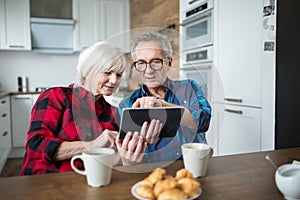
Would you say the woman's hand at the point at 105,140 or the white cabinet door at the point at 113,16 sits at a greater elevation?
the white cabinet door at the point at 113,16

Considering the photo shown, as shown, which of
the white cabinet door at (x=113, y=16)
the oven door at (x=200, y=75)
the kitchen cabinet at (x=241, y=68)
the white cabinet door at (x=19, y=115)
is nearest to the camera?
the oven door at (x=200, y=75)

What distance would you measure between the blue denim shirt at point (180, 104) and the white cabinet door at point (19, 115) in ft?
10.1

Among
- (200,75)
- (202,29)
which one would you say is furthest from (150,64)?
(202,29)

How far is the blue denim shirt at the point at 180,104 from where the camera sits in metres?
0.70

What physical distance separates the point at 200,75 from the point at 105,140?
308 millimetres

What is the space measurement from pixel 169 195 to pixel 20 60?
Answer: 12.7 feet

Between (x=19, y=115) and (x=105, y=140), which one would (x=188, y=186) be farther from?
(x=19, y=115)

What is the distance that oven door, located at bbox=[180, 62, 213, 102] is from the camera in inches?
29.2

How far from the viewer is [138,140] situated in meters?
0.67

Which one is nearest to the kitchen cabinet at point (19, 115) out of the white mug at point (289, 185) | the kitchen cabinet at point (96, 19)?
the kitchen cabinet at point (96, 19)

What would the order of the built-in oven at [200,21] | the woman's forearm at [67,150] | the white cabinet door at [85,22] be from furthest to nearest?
the white cabinet door at [85,22], the built-in oven at [200,21], the woman's forearm at [67,150]

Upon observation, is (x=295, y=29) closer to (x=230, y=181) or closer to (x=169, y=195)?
(x=230, y=181)

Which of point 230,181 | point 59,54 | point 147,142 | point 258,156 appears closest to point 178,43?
point 147,142

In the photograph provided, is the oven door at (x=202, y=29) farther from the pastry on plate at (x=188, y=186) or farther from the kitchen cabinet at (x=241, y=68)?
the pastry on plate at (x=188, y=186)
